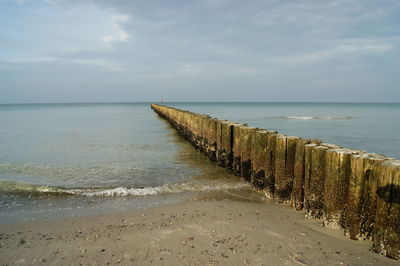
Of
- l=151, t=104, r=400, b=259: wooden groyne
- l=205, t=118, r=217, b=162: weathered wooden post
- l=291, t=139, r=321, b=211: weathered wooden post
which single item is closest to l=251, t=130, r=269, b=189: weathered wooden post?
l=151, t=104, r=400, b=259: wooden groyne

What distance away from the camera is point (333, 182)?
4.18 meters

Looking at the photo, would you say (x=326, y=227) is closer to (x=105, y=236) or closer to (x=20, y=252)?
(x=105, y=236)

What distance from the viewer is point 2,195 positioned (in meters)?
6.03

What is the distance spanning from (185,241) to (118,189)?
308cm

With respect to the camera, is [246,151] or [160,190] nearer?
[160,190]

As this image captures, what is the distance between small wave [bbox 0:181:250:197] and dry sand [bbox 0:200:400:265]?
1.40 m

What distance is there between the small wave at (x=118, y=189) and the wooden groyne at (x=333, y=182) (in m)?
0.83

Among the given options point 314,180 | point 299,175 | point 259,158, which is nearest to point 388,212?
point 314,180

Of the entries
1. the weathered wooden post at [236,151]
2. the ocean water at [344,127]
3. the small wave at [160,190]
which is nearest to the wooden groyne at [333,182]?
the weathered wooden post at [236,151]

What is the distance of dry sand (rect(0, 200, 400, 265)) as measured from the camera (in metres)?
3.30

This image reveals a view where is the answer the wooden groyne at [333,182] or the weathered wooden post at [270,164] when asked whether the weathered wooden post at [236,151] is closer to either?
the wooden groyne at [333,182]

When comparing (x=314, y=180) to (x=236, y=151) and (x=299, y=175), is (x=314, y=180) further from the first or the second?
(x=236, y=151)

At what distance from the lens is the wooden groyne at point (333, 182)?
11.2 feet

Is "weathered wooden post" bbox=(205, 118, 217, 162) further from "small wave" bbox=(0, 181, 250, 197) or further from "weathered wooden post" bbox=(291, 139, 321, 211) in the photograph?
"weathered wooden post" bbox=(291, 139, 321, 211)
